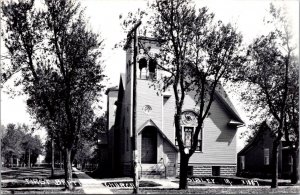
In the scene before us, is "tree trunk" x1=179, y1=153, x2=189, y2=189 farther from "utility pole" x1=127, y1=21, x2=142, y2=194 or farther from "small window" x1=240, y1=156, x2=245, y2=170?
"small window" x1=240, y1=156, x2=245, y2=170

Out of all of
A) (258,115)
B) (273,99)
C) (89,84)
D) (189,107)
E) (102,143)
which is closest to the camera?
(89,84)

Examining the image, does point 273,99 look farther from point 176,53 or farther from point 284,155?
point 284,155

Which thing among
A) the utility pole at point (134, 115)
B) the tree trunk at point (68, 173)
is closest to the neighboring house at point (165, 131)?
the utility pole at point (134, 115)

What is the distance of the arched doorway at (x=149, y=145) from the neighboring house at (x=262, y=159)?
43.7 ft

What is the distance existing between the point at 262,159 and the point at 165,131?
61.0 feet

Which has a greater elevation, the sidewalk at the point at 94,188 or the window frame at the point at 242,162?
the sidewalk at the point at 94,188

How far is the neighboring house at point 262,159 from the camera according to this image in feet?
144

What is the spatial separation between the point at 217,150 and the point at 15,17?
23558 millimetres

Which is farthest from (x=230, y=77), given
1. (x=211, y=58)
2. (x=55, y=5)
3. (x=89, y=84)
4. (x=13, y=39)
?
(x=13, y=39)

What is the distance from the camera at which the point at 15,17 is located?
19750 millimetres

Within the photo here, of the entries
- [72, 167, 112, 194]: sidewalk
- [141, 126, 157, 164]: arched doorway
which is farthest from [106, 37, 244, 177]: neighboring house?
[72, 167, 112, 194]: sidewalk

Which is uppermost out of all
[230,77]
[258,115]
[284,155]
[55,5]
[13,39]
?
[55,5]

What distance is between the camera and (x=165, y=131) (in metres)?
35.3

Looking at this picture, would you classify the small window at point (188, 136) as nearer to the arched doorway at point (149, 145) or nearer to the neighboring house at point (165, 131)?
the neighboring house at point (165, 131)
